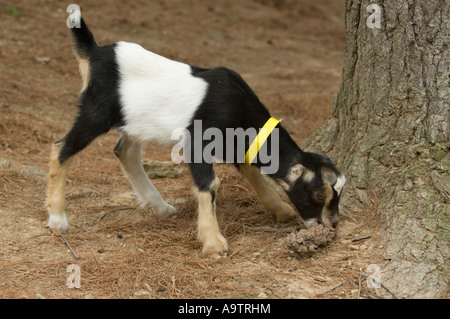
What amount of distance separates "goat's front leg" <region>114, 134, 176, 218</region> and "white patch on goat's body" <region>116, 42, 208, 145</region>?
60cm

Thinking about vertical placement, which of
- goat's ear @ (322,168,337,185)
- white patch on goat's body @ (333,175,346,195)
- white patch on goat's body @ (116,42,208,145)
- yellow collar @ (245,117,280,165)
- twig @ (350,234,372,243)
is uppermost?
white patch on goat's body @ (116,42,208,145)

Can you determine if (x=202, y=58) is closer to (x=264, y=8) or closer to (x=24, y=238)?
(x=264, y=8)

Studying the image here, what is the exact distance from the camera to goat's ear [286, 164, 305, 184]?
4.75 meters

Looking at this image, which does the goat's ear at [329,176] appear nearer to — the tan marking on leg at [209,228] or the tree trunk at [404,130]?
the tree trunk at [404,130]

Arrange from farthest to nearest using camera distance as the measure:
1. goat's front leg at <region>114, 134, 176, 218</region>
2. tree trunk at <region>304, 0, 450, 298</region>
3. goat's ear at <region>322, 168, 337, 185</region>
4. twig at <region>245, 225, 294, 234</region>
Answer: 1. goat's front leg at <region>114, 134, 176, 218</region>
2. twig at <region>245, 225, 294, 234</region>
3. goat's ear at <region>322, 168, 337, 185</region>
4. tree trunk at <region>304, 0, 450, 298</region>

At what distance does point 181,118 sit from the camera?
15.6 feet

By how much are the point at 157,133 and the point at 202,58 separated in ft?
21.4

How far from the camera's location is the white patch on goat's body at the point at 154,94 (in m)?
4.78

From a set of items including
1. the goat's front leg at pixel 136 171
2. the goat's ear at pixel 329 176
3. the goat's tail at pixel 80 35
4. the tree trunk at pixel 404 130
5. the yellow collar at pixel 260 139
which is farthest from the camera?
the goat's front leg at pixel 136 171

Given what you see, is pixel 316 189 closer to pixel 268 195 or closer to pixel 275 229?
pixel 275 229

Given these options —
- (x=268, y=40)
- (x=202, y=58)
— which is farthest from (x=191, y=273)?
(x=268, y=40)

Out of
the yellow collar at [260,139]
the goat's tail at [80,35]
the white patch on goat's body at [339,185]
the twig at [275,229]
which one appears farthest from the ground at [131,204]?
the goat's tail at [80,35]

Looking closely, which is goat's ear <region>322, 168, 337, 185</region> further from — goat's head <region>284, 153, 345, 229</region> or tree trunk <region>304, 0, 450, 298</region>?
tree trunk <region>304, 0, 450, 298</region>

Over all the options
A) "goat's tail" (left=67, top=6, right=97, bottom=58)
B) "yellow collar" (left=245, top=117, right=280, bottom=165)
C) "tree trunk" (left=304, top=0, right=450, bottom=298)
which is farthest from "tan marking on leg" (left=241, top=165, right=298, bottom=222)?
"goat's tail" (left=67, top=6, right=97, bottom=58)
